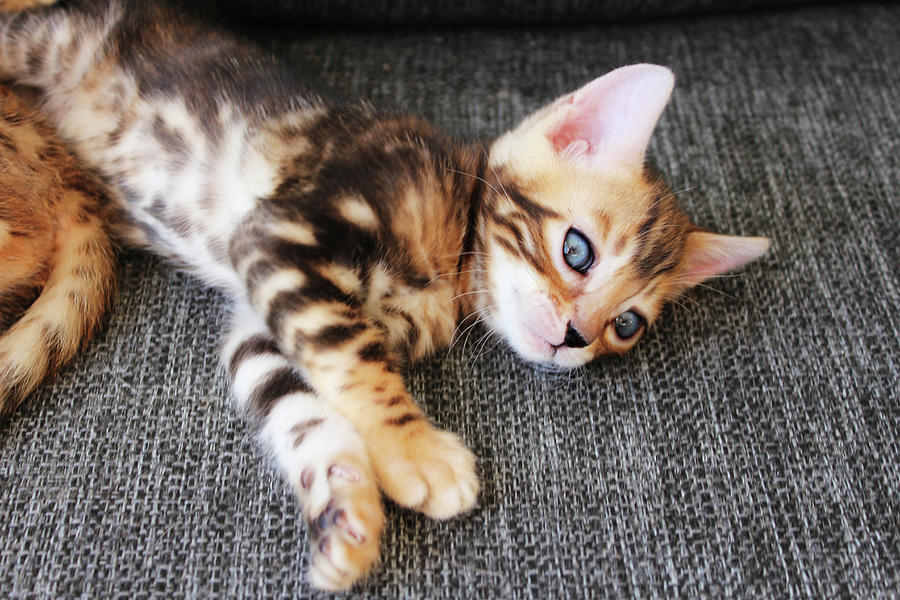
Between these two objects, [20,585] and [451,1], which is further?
[451,1]

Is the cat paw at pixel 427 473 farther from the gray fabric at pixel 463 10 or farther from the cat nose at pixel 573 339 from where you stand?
the gray fabric at pixel 463 10

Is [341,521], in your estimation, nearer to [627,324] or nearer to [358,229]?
[358,229]

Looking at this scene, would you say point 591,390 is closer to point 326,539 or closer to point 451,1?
point 326,539

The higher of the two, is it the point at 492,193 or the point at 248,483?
the point at 492,193

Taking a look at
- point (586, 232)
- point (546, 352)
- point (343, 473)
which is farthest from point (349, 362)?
point (586, 232)

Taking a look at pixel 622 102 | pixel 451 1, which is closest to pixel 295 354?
pixel 622 102

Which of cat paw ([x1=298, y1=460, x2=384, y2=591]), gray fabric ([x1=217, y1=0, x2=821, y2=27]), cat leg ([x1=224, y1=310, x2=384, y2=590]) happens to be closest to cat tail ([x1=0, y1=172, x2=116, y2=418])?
cat leg ([x1=224, y1=310, x2=384, y2=590])

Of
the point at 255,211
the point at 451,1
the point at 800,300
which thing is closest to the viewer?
the point at 255,211
